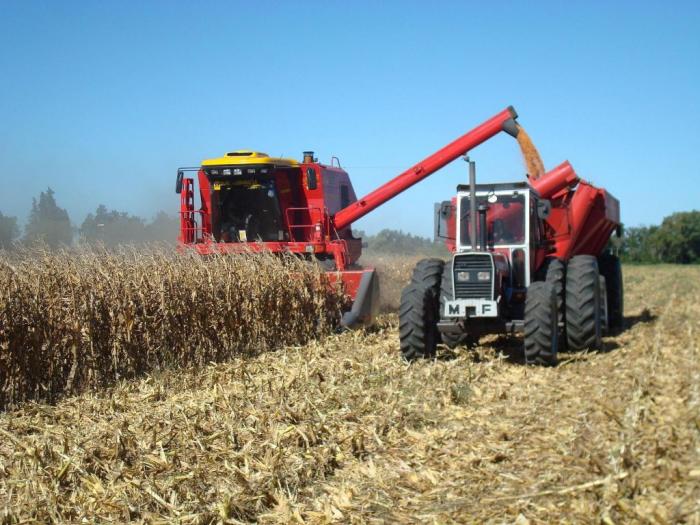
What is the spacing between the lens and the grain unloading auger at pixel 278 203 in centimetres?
1312

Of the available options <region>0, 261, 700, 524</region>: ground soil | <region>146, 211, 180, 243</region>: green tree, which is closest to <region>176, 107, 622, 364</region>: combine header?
<region>0, 261, 700, 524</region>: ground soil

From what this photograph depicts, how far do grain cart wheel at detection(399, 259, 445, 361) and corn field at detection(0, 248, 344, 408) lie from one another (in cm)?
255

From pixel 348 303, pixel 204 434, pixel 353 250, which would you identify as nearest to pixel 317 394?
pixel 204 434

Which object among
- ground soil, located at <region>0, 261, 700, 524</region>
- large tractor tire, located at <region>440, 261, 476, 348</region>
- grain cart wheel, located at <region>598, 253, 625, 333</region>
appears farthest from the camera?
grain cart wheel, located at <region>598, 253, 625, 333</region>

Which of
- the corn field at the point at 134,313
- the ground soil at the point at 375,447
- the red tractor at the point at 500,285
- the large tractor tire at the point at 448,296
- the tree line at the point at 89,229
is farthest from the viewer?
the tree line at the point at 89,229

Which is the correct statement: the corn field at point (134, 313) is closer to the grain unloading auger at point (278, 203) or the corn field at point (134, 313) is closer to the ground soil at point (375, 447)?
the ground soil at point (375, 447)

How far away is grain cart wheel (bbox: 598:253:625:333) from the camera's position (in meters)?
12.1

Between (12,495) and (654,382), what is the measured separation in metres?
4.88

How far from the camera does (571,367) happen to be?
339 inches

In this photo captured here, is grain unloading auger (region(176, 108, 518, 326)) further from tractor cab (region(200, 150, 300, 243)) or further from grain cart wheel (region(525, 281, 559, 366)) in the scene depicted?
grain cart wheel (region(525, 281, 559, 366))

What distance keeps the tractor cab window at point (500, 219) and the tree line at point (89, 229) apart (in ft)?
15.1

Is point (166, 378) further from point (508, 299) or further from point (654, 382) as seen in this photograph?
point (654, 382)

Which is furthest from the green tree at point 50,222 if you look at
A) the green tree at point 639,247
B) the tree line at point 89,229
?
the green tree at point 639,247

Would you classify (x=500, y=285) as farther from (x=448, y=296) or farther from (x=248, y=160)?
(x=248, y=160)
